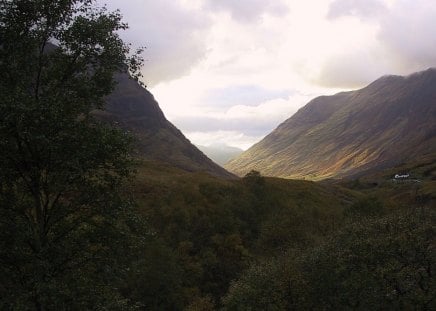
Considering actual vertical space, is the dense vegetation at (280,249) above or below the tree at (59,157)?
below

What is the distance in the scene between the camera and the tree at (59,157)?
17.0 meters

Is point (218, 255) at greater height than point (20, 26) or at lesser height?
lesser

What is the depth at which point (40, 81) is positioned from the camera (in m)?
19.2

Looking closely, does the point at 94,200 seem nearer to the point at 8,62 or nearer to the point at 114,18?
the point at 8,62

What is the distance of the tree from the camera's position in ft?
55.7

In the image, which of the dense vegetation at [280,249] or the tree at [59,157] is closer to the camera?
the tree at [59,157]

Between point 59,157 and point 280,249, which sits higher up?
point 59,157

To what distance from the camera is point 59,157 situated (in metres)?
17.7

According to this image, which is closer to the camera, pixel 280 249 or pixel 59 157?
pixel 59 157

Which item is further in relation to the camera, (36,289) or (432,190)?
(432,190)

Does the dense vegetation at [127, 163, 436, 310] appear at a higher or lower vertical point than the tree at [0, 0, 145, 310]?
lower

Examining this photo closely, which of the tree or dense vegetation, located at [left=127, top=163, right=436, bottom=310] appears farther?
dense vegetation, located at [left=127, top=163, right=436, bottom=310]

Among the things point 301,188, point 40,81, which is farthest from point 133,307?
point 301,188

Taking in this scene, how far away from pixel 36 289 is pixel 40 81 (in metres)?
8.68
